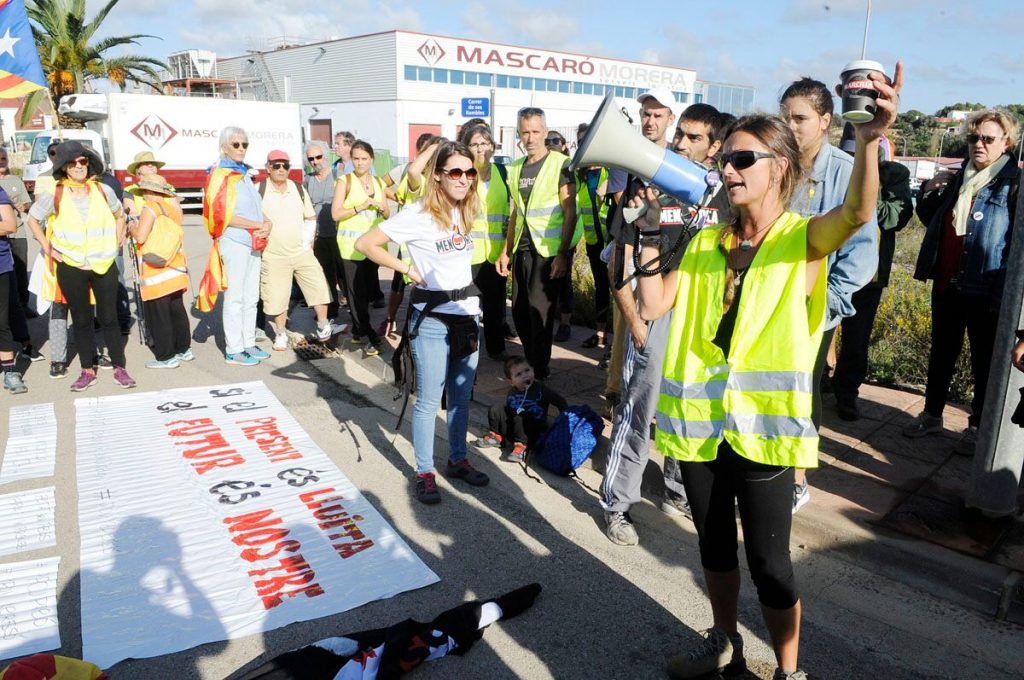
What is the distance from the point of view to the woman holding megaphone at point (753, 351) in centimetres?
225

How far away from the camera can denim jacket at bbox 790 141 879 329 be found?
346 cm

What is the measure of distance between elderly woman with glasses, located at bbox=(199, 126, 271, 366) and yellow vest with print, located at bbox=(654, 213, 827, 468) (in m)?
5.12

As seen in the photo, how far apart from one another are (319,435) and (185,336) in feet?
7.77

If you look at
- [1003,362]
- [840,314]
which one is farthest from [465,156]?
[1003,362]

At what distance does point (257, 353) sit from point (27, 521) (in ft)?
10.6

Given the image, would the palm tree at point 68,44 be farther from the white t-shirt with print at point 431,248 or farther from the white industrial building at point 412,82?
the white t-shirt with print at point 431,248

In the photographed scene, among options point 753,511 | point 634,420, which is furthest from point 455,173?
point 753,511

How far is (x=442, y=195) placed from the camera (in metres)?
4.00

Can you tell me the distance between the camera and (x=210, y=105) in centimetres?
2127

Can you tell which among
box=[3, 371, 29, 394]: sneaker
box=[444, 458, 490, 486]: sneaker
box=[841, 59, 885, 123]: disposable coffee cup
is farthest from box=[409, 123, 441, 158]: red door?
box=[841, 59, 885, 123]: disposable coffee cup

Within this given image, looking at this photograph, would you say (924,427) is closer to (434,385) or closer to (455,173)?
(434,385)

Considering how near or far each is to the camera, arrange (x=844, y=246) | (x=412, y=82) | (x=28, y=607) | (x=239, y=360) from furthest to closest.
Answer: (x=412, y=82) → (x=239, y=360) → (x=844, y=246) → (x=28, y=607)

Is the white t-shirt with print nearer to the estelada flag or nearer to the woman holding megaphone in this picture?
the woman holding megaphone

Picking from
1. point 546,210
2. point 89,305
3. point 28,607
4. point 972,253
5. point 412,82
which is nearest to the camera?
point 28,607
